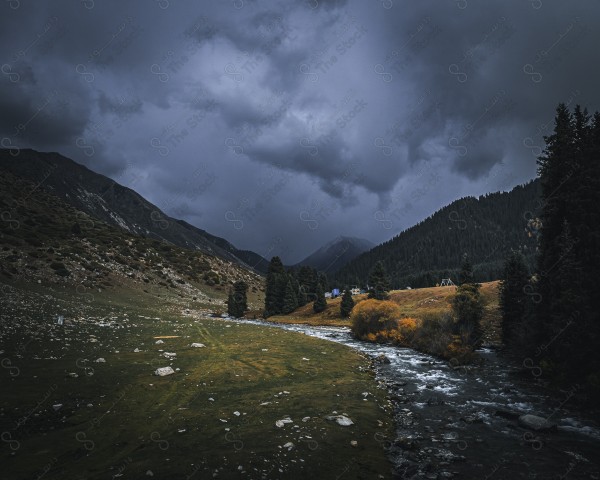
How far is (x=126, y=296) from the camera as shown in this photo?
68000 millimetres

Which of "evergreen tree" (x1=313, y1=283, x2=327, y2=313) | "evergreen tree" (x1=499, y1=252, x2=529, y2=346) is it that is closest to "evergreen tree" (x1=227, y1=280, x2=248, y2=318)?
"evergreen tree" (x1=313, y1=283, x2=327, y2=313)

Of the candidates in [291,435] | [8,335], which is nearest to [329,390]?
[291,435]

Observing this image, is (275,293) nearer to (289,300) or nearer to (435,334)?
(289,300)

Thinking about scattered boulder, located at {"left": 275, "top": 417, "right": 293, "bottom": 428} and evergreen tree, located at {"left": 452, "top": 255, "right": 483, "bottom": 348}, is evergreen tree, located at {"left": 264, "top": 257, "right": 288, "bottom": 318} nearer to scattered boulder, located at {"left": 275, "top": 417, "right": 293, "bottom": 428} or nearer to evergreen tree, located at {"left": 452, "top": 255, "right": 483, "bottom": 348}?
evergreen tree, located at {"left": 452, "top": 255, "right": 483, "bottom": 348}

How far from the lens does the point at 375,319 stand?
153 feet

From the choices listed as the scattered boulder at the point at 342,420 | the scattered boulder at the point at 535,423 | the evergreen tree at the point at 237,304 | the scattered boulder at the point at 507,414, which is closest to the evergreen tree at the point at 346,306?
the evergreen tree at the point at 237,304

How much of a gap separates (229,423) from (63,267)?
6387cm

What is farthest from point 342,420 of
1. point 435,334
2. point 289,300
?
point 289,300

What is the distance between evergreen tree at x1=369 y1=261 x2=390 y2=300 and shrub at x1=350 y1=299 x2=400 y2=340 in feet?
94.7

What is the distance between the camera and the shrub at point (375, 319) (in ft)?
147

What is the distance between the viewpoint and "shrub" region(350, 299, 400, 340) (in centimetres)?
4481

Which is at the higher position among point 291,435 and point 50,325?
point 50,325

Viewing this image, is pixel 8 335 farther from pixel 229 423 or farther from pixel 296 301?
pixel 296 301

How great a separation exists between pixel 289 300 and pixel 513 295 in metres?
56.4
